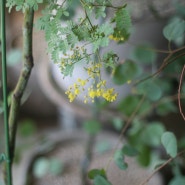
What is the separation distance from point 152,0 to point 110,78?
0.20 m

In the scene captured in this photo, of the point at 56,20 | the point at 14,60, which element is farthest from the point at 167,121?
the point at 56,20

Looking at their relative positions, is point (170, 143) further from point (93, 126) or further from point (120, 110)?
point (93, 126)

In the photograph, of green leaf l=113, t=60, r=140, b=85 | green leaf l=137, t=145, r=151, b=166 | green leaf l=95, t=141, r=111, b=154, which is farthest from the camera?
green leaf l=95, t=141, r=111, b=154

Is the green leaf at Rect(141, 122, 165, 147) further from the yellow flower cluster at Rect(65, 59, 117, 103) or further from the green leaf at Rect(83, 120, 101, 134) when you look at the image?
the yellow flower cluster at Rect(65, 59, 117, 103)

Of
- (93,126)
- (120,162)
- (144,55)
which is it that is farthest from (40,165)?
(120,162)

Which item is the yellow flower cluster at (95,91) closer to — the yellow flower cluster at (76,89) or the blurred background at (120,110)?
the yellow flower cluster at (76,89)

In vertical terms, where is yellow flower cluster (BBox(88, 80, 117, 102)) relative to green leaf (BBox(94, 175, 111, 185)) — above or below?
above

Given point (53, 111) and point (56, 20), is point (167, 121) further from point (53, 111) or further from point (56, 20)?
point (56, 20)

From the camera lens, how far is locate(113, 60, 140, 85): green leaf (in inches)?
26.1

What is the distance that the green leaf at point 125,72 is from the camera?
26.1 inches

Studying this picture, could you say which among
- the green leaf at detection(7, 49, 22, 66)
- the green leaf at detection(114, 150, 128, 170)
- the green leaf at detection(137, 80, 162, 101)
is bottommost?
the green leaf at detection(114, 150, 128, 170)

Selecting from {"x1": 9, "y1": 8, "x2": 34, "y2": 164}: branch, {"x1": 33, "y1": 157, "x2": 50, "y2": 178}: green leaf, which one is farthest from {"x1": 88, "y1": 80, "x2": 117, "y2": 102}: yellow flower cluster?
{"x1": 33, "y1": 157, "x2": 50, "y2": 178}: green leaf

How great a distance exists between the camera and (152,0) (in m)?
0.72

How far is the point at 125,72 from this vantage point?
2.30ft
